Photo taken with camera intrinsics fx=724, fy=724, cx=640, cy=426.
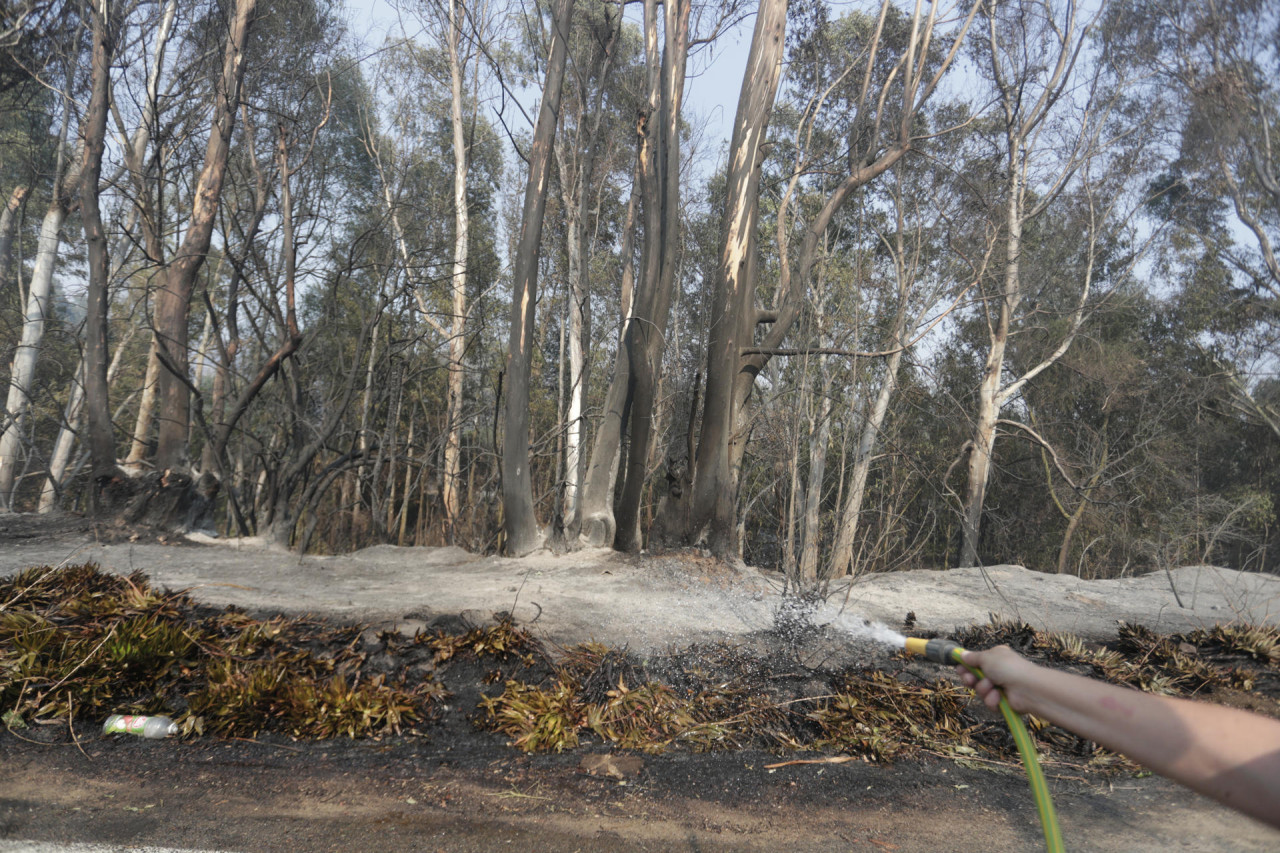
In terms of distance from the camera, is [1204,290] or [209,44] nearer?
[209,44]

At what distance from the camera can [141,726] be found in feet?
11.8

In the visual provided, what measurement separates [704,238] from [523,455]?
13.2 metres

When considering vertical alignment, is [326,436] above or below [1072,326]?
below

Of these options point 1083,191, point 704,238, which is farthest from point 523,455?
point 1083,191

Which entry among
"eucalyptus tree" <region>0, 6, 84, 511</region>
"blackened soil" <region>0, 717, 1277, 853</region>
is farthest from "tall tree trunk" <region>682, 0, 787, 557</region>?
"eucalyptus tree" <region>0, 6, 84, 511</region>

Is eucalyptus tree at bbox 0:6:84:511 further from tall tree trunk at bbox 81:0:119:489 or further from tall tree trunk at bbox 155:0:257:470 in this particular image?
tall tree trunk at bbox 81:0:119:489

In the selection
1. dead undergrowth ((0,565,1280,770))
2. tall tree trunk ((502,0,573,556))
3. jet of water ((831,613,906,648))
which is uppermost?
tall tree trunk ((502,0,573,556))

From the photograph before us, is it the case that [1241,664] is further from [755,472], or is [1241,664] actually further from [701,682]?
[755,472]

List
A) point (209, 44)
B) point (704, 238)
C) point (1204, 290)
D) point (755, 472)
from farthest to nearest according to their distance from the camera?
point (1204, 290)
point (704, 238)
point (755, 472)
point (209, 44)

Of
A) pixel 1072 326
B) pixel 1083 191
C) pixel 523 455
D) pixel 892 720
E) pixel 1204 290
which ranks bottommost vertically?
pixel 892 720

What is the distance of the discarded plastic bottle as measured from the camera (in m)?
3.57

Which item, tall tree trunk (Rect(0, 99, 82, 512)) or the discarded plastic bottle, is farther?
tall tree trunk (Rect(0, 99, 82, 512))

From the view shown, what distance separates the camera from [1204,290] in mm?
20281

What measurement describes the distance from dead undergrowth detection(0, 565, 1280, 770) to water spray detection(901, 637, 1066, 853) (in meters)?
2.59
